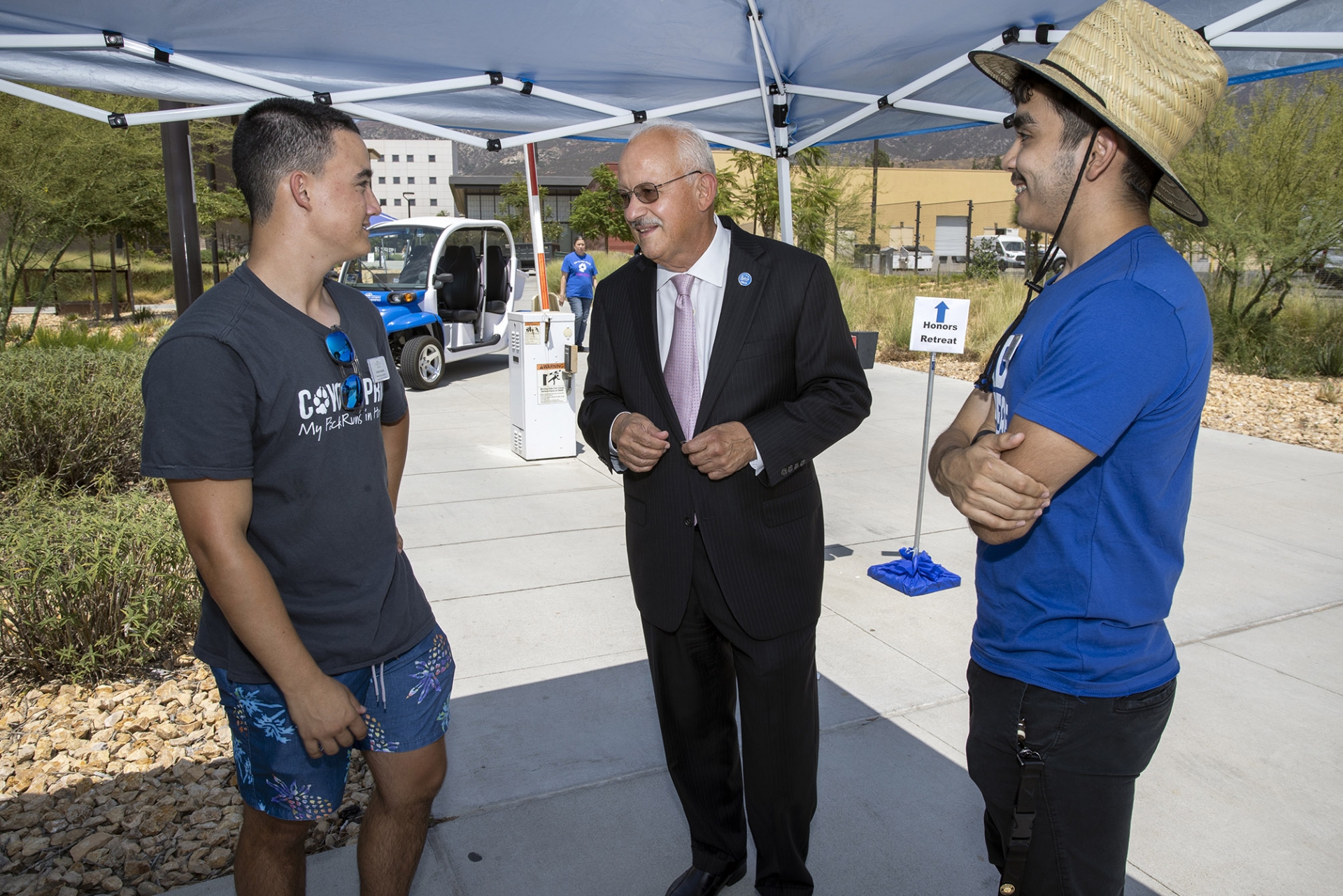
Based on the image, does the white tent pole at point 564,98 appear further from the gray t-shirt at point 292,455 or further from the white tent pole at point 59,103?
the gray t-shirt at point 292,455

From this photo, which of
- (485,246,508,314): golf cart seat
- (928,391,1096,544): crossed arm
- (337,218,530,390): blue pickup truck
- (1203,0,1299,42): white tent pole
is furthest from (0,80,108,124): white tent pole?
(485,246,508,314): golf cart seat

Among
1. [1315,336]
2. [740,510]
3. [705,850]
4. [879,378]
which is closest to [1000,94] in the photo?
[740,510]

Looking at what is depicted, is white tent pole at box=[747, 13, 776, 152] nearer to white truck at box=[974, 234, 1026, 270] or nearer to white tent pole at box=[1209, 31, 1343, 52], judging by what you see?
white tent pole at box=[1209, 31, 1343, 52]

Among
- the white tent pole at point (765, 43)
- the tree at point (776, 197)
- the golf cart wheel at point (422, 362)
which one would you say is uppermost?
the tree at point (776, 197)

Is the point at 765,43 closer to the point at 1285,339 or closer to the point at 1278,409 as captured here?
the point at 1278,409

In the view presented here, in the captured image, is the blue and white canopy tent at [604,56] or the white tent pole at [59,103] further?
the white tent pole at [59,103]

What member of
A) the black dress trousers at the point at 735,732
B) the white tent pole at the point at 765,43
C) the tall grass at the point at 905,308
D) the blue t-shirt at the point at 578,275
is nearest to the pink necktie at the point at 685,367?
the black dress trousers at the point at 735,732

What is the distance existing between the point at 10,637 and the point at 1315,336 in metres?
14.7

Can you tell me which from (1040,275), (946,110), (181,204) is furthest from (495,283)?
(1040,275)

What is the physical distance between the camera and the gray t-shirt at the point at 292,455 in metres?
1.61

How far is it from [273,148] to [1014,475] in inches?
60.3

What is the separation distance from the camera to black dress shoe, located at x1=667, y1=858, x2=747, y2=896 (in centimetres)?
248

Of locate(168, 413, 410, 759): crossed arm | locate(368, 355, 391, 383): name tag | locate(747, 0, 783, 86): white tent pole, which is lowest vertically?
locate(168, 413, 410, 759): crossed arm

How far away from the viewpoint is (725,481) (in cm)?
235
